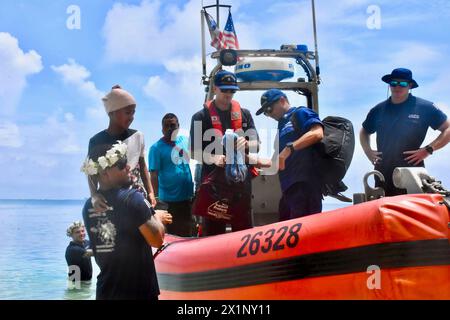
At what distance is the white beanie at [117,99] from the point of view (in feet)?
12.4

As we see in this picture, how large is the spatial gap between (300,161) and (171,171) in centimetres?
201

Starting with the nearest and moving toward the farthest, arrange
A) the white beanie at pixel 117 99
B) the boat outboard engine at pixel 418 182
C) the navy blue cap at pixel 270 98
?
the boat outboard engine at pixel 418 182, the white beanie at pixel 117 99, the navy blue cap at pixel 270 98

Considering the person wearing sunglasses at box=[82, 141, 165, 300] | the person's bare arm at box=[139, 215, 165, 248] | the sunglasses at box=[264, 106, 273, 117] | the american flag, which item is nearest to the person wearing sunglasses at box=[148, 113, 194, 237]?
the american flag

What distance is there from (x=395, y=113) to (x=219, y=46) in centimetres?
270

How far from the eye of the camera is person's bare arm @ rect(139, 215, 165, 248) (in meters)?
2.97

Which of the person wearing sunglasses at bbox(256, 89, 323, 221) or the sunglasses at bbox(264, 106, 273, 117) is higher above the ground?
the sunglasses at bbox(264, 106, 273, 117)

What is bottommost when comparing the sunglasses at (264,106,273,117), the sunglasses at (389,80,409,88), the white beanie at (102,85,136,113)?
the white beanie at (102,85,136,113)

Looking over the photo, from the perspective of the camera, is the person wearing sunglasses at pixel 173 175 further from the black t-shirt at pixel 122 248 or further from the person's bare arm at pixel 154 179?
the black t-shirt at pixel 122 248

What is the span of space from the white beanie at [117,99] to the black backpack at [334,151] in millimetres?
1026

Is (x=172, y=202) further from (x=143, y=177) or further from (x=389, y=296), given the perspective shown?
(x=389, y=296)

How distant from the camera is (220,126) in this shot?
440 cm

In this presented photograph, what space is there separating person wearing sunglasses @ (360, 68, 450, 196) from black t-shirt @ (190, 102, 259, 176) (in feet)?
3.00

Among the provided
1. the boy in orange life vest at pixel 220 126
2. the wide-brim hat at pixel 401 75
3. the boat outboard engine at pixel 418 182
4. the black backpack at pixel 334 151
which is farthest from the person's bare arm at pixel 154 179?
the boat outboard engine at pixel 418 182

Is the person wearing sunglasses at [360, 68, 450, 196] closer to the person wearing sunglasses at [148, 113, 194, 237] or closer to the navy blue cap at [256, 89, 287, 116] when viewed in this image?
the navy blue cap at [256, 89, 287, 116]
